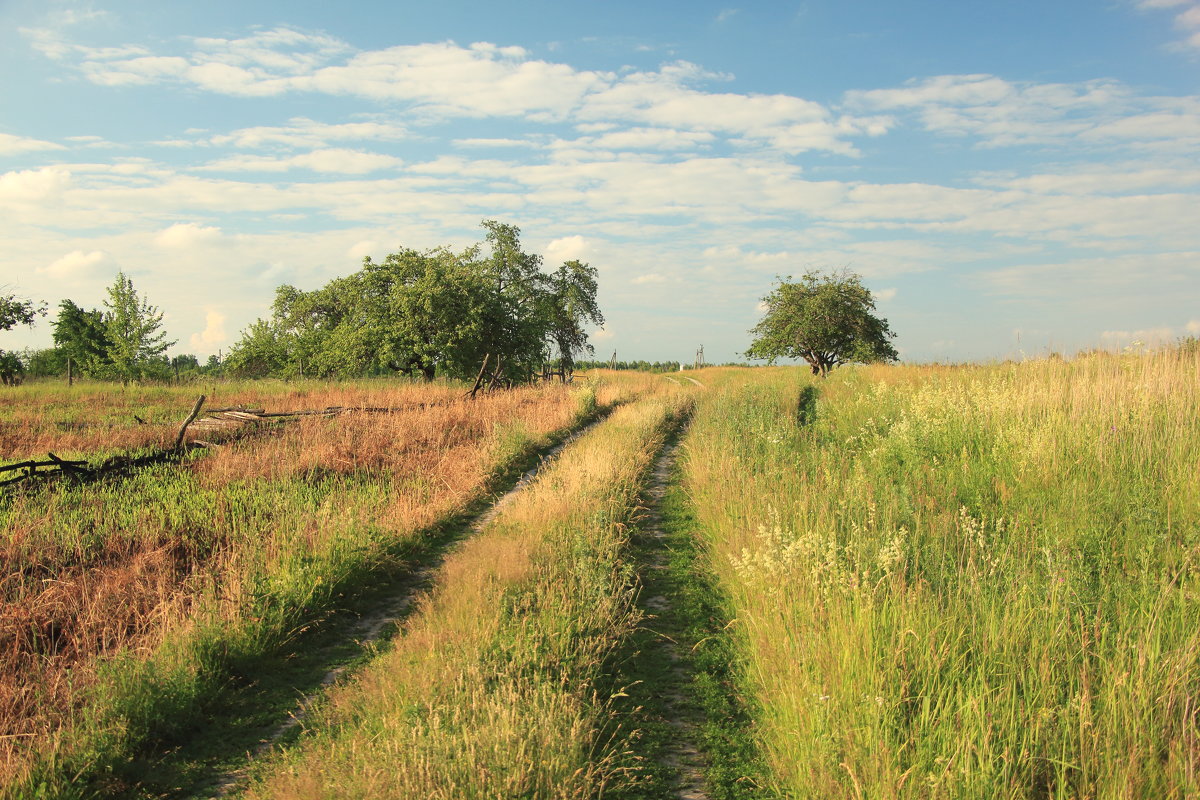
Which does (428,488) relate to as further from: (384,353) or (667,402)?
(384,353)

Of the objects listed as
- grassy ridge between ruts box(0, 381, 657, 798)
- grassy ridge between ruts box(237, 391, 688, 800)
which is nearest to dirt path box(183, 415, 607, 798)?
grassy ridge between ruts box(237, 391, 688, 800)

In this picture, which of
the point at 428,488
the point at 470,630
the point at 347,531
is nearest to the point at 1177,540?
the point at 470,630

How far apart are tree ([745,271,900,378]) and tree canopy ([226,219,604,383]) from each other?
44.8ft

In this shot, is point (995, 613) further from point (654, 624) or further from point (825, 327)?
point (825, 327)

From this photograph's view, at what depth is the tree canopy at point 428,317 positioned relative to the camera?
98.1ft

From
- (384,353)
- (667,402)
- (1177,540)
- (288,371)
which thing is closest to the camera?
(1177,540)

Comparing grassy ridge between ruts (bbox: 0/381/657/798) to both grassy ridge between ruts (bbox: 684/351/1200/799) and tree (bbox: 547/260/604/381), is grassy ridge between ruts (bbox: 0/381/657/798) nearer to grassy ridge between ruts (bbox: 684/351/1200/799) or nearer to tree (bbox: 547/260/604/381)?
grassy ridge between ruts (bbox: 684/351/1200/799)

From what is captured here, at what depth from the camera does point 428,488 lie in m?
10.2

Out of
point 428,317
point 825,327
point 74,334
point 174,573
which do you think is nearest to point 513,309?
point 428,317

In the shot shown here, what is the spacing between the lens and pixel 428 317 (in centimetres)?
2980

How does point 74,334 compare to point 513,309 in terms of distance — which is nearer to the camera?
point 513,309

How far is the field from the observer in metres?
3.39

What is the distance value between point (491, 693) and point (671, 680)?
153 cm

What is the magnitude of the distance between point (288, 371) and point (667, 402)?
26.9m
